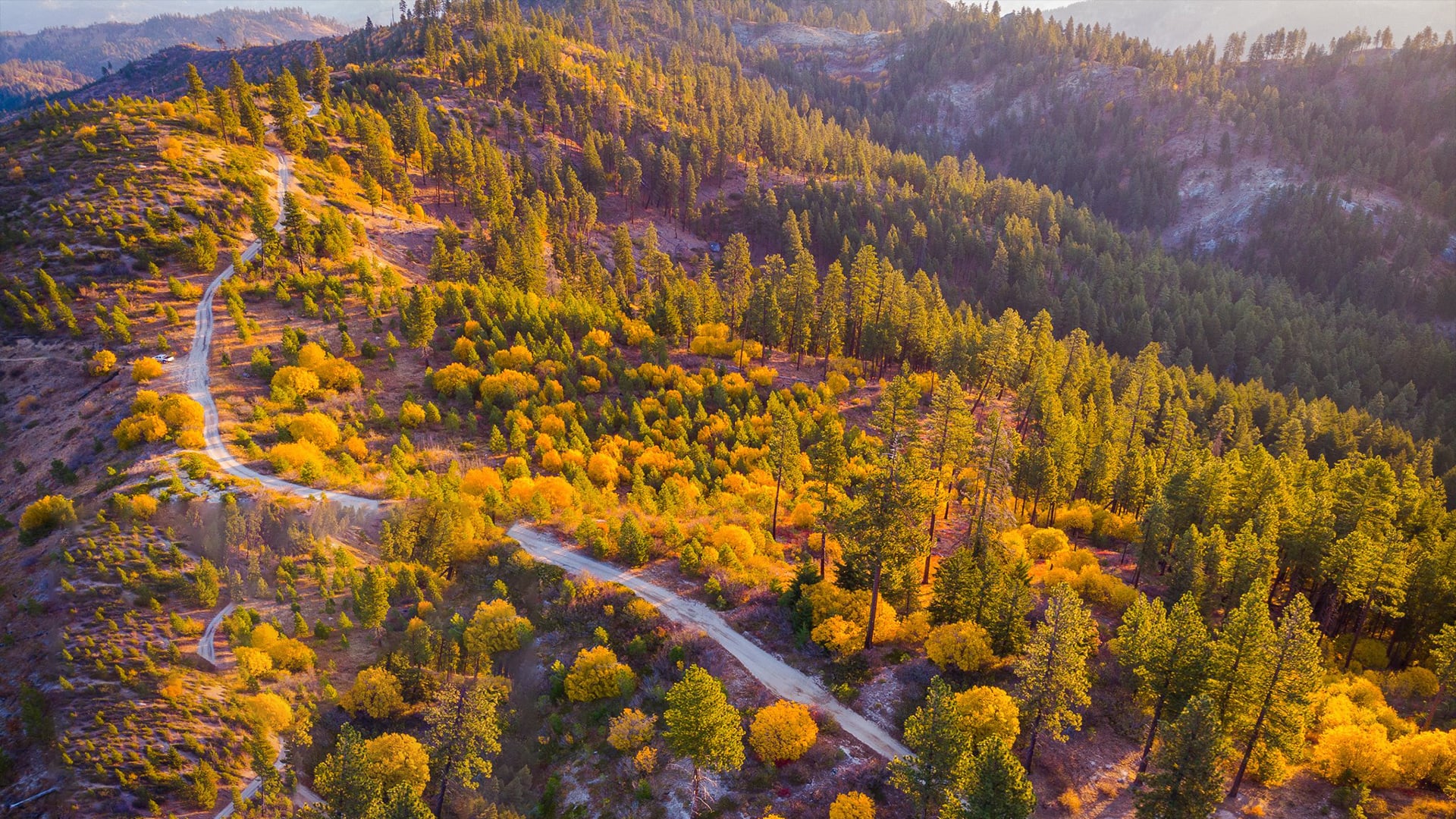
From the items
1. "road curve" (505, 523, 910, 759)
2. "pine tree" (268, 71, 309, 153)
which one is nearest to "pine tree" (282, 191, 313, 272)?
"pine tree" (268, 71, 309, 153)

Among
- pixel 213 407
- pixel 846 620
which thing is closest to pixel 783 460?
pixel 846 620

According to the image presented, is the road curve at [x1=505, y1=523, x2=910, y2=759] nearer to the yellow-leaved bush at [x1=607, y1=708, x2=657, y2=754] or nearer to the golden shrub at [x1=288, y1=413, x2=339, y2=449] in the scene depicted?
the yellow-leaved bush at [x1=607, y1=708, x2=657, y2=754]

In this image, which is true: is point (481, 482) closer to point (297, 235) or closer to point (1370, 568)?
point (297, 235)

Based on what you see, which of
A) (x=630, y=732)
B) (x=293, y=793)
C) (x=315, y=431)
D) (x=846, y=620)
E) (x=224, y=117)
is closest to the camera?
(x=630, y=732)

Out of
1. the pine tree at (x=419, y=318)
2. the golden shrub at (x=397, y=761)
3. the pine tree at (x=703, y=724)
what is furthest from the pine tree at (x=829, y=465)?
the pine tree at (x=419, y=318)

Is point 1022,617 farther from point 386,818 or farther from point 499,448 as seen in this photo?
point 499,448

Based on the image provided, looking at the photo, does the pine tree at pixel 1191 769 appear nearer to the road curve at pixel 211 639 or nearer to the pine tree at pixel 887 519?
the pine tree at pixel 887 519
